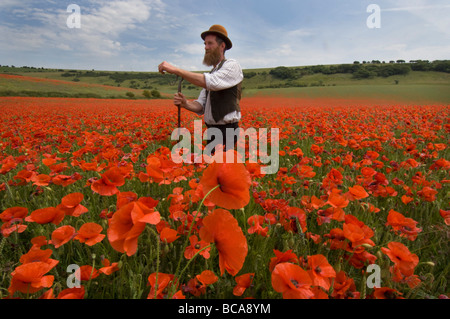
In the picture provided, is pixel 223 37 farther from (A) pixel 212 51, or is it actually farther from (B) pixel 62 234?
(B) pixel 62 234

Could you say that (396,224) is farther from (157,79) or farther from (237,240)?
(157,79)

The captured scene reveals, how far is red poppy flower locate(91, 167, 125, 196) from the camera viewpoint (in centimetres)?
125

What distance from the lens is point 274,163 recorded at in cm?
306

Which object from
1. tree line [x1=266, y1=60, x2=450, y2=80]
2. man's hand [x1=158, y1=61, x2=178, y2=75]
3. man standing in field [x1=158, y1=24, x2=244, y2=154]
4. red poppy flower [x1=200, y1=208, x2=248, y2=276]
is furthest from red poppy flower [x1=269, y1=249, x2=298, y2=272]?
tree line [x1=266, y1=60, x2=450, y2=80]

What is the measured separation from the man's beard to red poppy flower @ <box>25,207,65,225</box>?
135 inches

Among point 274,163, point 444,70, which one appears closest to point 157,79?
point 444,70

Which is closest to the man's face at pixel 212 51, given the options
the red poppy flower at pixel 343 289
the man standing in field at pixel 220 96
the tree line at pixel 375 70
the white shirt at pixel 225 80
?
the man standing in field at pixel 220 96

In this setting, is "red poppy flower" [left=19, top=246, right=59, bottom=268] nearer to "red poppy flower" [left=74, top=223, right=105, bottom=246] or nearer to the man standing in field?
"red poppy flower" [left=74, top=223, right=105, bottom=246]

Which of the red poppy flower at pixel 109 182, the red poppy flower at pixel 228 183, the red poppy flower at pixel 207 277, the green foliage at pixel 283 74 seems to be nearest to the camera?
the red poppy flower at pixel 228 183

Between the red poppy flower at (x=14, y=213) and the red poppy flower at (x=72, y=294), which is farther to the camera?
the red poppy flower at (x=14, y=213)

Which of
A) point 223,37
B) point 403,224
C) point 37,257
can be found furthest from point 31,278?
point 223,37

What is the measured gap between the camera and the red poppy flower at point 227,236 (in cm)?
80

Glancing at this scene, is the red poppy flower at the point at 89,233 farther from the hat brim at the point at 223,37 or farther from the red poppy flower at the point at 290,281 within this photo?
the hat brim at the point at 223,37
